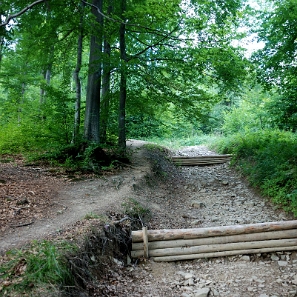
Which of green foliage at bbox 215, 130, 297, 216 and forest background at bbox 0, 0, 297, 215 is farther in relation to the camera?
forest background at bbox 0, 0, 297, 215

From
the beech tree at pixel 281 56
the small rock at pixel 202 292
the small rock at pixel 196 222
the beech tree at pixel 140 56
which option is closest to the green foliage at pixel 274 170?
the beech tree at pixel 281 56

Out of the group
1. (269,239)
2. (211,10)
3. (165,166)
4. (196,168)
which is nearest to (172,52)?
(211,10)

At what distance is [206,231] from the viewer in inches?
214

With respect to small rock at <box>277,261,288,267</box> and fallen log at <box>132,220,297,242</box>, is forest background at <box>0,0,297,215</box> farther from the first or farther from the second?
small rock at <box>277,261,288,267</box>

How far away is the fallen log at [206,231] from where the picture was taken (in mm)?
5340

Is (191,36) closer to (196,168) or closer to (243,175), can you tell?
(243,175)

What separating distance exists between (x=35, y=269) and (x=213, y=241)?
339 cm

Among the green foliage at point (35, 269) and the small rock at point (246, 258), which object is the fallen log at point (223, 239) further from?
the green foliage at point (35, 269)

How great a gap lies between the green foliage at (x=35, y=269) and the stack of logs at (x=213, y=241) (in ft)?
6.33

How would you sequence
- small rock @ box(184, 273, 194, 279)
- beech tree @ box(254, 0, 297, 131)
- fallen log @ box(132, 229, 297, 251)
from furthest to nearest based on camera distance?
beech tree @ box(254, 0, 297, 131) → fallen log @ box(132, 229, 297, 251) → small rock @ box(184, 273, 194, 279)

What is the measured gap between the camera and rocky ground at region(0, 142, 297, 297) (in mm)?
4379

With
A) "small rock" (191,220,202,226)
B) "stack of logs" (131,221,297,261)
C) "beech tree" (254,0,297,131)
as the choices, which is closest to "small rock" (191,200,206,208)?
"small rock" (191,220,202,226)

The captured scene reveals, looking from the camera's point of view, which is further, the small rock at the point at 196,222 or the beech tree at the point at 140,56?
the beech tree at the point at 140,56

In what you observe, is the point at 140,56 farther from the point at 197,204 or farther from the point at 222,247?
the point at 222,247
